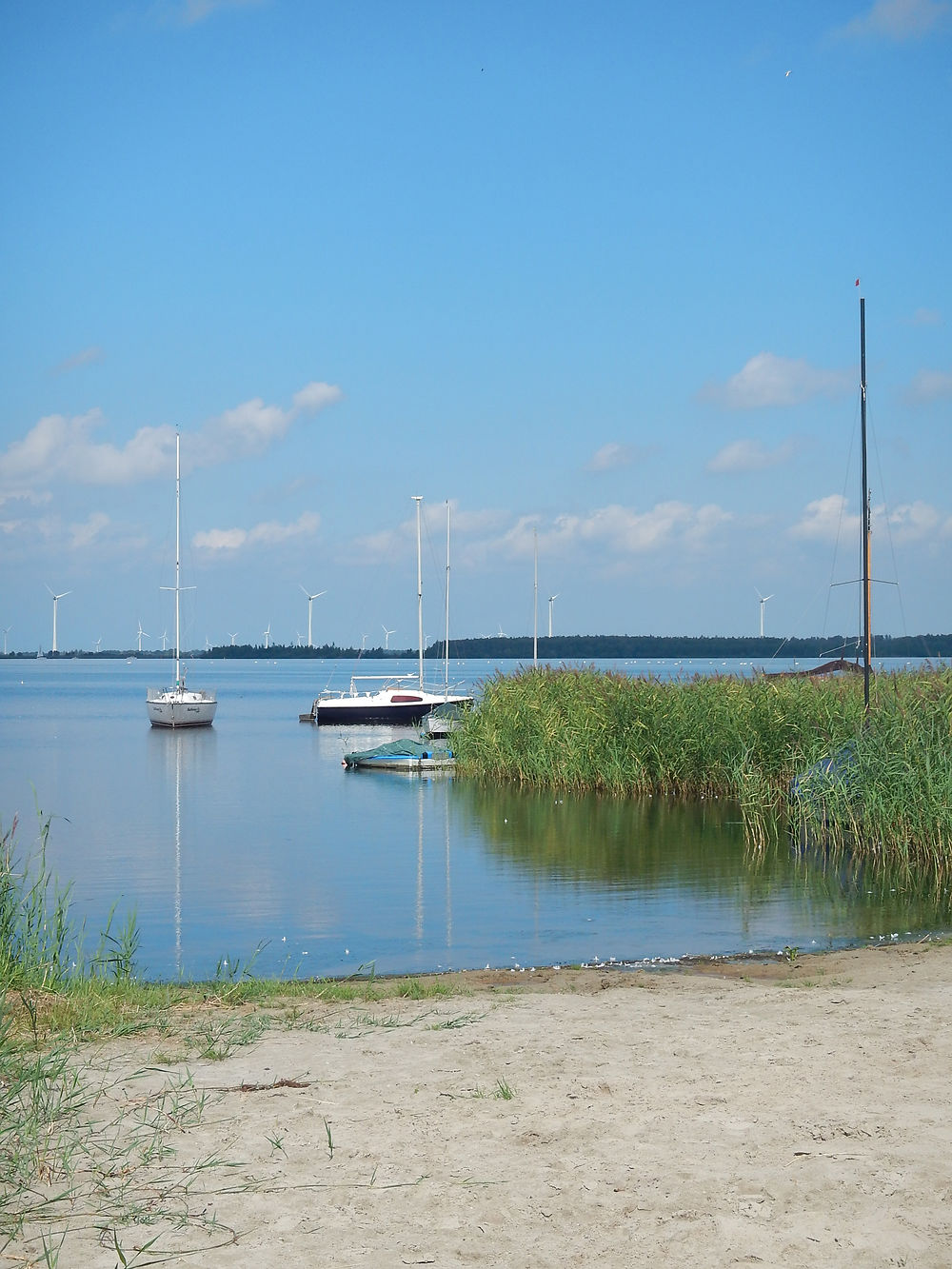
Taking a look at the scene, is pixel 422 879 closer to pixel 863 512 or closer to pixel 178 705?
pixel 863 512

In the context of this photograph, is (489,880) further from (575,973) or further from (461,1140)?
(461,1140)

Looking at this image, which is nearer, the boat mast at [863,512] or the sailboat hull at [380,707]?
the boat mast at [863,512]

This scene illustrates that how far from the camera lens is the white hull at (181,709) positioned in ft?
218

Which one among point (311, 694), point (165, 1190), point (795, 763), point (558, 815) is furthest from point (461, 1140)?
point (311, 694)

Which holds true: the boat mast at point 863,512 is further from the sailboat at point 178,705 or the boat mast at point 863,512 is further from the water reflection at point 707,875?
the sailboat at point 178,705

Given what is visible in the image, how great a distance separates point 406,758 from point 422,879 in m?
18.1

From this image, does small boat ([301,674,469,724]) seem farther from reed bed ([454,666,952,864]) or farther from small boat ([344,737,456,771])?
reed bed ([454,666,952,864])

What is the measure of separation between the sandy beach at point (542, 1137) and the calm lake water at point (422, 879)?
453 cm

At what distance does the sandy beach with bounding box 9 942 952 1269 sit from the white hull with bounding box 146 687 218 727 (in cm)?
5821

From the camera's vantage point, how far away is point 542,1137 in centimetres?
652

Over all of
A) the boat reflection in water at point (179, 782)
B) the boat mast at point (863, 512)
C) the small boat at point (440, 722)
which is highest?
→ the boat mast at point (863, 512)

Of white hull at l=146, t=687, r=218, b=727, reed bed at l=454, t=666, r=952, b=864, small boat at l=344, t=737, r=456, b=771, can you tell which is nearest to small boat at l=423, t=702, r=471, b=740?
small boat at l=344, t=737, r=456, b=771

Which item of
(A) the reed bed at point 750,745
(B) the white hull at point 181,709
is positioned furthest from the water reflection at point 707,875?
(B) the white hull at point 181,709

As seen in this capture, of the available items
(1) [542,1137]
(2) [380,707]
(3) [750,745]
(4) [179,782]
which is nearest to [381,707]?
(2) [380,707]
